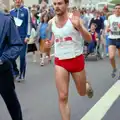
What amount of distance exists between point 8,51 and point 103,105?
2.87 metres

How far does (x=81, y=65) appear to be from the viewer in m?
5.70

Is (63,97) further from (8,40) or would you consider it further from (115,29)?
(115,29)

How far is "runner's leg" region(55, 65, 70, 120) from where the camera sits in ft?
18.2

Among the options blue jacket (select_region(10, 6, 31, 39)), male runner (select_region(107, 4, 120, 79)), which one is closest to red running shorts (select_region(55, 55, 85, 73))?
blue jacket (select_region(10, 6, 31, 39))

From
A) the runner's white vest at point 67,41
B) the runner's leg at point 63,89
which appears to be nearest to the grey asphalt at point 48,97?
the runner's leg at point 63,89

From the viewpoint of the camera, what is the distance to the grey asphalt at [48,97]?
6665 millimetres

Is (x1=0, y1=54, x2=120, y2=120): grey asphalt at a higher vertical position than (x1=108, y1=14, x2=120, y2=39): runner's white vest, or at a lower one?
lower

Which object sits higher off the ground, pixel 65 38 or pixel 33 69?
pixel 65 38

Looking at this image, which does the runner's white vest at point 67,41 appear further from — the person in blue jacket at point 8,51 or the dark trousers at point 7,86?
the dark trousers at point 7,86

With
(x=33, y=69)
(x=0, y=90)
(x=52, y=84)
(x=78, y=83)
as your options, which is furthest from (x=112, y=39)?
(x=0, y=90)

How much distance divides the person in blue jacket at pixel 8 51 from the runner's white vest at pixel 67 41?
758mm

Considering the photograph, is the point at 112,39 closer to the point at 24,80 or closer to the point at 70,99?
the point at 24,80

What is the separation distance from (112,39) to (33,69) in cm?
287

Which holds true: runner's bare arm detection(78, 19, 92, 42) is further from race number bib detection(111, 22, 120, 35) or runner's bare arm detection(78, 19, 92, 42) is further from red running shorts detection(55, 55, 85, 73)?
race number bib detection(111, 22, 120, 35)
